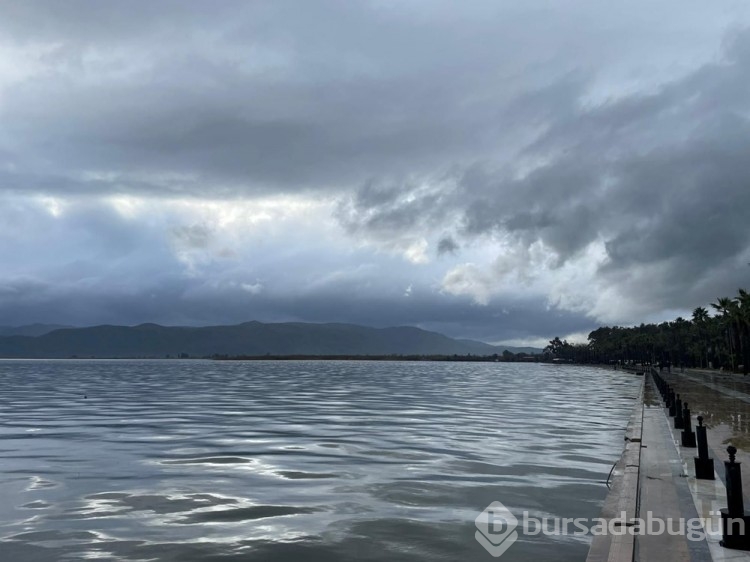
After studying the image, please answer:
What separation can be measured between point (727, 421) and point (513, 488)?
626 inches

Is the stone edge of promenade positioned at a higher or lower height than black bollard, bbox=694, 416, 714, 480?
lower

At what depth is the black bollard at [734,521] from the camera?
→ 9289mm

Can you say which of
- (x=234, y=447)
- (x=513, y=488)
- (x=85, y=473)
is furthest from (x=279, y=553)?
(x=234, y=447)

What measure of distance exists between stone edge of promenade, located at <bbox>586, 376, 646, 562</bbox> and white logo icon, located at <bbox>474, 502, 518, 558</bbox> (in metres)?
1.57

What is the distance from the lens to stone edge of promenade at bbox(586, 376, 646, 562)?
9.28 meters

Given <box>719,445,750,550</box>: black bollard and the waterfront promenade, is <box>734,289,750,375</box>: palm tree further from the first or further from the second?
<box>719,445,750,550</box>: black bollard

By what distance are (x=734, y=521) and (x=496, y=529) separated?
4100mm

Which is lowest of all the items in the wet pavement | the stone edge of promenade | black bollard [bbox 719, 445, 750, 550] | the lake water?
the lake water

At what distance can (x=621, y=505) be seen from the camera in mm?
12047

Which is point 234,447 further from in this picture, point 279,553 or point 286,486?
point 279,553

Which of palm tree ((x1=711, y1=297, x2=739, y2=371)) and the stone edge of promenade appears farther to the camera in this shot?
palm tree ((x1=711, y1=297, x2=739, y2=371))

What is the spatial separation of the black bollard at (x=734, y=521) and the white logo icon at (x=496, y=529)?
10.9 ft

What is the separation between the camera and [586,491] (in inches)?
598

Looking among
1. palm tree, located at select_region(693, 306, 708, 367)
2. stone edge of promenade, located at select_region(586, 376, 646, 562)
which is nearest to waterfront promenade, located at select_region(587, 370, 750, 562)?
stone edge of promenade, located at select_region(586, 376, 646, 562)
